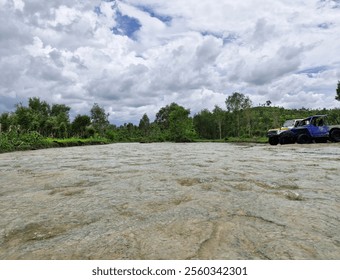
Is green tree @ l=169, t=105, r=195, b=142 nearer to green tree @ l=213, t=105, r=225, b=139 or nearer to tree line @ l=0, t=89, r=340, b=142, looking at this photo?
tree line @ l=0, t=89, r=340, b=142

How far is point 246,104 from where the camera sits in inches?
2191

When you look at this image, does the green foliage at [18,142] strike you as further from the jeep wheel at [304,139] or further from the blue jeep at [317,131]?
the blue jeep at [317,131]

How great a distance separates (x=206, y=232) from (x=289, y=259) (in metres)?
0.59

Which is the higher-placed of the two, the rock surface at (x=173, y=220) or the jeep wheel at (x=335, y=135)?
the jeep wheel at (x=335, y=135)

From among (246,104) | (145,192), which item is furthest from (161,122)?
(145,192)

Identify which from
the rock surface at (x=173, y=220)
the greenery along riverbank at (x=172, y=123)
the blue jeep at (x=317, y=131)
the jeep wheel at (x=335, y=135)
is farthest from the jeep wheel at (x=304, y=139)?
the greenery along riverbank at (x=172, y=123)

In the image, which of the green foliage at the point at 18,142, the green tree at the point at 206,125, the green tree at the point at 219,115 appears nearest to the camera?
the green foliage at the point at 18,142

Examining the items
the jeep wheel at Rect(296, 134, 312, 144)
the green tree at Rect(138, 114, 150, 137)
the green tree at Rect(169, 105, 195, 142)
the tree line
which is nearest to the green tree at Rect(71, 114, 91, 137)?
the tree line

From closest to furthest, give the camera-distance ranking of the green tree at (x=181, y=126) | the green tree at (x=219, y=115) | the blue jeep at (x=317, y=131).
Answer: the blue jeep at (x=317, y=131), the green tree at (x=181, y=126), the green tree at (x=219, y=115)

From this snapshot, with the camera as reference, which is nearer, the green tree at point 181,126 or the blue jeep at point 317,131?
the blue jeep at point 317,131

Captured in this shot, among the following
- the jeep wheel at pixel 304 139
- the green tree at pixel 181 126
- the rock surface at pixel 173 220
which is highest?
the green tree at pixel 181 126

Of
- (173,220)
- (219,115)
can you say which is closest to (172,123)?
(219,115)
